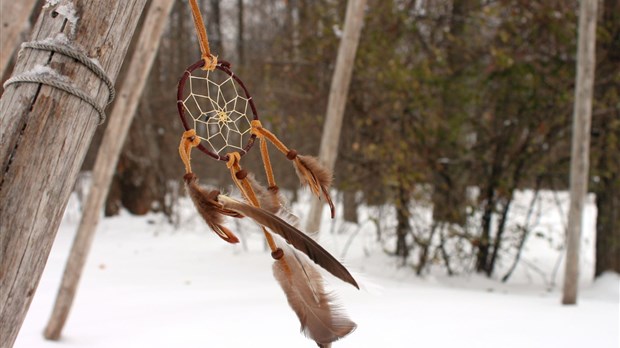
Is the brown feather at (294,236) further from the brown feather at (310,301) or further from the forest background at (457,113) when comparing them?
the forest background at (457,113)

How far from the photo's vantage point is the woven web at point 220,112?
1563mm

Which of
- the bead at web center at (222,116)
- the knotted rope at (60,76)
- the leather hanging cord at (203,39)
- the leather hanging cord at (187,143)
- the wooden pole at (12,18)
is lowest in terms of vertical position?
the leather hanging cord at (187,143)

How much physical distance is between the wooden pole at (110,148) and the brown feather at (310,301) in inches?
90.6

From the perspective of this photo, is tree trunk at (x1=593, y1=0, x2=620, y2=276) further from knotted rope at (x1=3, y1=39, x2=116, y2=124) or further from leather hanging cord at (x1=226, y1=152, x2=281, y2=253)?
knotted rope at (x1=3, y1=39, x2=116, y2=124)

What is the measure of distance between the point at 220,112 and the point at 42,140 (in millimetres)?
476

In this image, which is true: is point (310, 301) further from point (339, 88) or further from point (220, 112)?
point (339, 88)

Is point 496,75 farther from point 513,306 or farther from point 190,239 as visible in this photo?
point 190,239

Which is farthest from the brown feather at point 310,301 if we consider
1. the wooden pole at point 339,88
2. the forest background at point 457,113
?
the forest background at point 457,113

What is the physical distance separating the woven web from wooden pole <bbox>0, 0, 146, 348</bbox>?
0.22 meters

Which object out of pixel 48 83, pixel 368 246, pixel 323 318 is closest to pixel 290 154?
pixel 323 318

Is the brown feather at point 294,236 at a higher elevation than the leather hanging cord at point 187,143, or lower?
lower

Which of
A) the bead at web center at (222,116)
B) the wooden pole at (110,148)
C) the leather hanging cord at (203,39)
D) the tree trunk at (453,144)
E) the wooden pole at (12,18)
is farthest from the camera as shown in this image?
the tree trunk at (453,144)

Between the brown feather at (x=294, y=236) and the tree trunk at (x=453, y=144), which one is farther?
the tree trunk at (x=453, y=144)

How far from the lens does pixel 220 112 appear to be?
158cm
